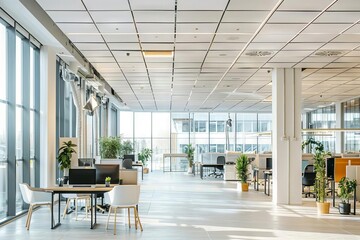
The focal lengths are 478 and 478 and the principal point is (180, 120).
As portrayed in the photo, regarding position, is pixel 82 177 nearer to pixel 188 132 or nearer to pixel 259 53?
pixel 259 53

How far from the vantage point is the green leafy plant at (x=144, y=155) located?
91.9ft

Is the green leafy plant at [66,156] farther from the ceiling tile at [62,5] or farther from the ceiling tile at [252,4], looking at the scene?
the ceiling tile at [252,4]

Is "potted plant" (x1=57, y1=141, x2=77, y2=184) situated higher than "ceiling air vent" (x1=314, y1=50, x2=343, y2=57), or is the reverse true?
"ceiling air vent" (x1=314, y1=50, x2=343, y2=57)

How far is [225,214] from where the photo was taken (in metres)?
10.8

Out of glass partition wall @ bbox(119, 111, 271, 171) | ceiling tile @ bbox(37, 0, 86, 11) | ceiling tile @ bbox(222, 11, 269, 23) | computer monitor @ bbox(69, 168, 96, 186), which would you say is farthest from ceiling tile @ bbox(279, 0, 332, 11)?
glass partition wall @ bbox(119, 111, 271, 171)

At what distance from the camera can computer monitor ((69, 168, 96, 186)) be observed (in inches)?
372

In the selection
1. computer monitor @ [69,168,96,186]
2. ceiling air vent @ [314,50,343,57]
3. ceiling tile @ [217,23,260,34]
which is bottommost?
computer monitor @ [69,168,96,186]

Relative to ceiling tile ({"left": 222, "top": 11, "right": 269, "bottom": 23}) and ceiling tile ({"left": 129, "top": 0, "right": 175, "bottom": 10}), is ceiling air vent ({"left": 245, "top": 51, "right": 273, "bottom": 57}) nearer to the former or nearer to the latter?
ceiling tile ({"left": 222, "top": 11, "right": 269, "bottom": 23})

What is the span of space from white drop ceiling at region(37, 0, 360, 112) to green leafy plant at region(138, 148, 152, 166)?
11925 millimetres

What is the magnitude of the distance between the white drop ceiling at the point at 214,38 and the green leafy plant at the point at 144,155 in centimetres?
1193

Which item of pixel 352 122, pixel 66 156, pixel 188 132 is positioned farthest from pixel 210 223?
pixel 188 132

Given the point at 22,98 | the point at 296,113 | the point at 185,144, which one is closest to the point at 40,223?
the point at 22,98

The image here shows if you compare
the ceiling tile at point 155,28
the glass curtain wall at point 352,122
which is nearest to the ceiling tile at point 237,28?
the ceiling tile at point 155,28

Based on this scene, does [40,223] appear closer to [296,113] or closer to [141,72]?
[141,72]
